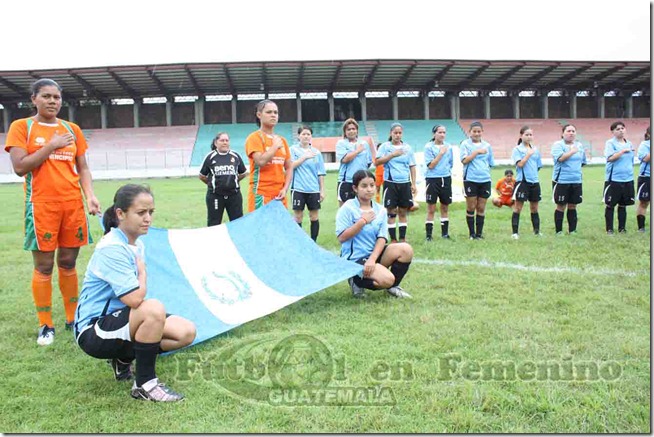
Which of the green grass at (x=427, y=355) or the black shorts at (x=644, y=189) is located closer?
the green grass at (x=427, y=355)

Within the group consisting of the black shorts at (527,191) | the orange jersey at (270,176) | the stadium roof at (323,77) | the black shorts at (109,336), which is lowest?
the black shorts at (109,336)

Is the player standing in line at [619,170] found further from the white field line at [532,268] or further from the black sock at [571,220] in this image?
the white field line at [532,268]

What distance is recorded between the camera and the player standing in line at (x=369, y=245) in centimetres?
489

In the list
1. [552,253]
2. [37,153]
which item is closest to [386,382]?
[37,153]

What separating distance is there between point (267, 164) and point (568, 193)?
4893 millimetres

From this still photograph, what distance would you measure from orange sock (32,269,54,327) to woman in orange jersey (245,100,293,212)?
8.04 feet

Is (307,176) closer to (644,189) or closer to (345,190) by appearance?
(345,190)

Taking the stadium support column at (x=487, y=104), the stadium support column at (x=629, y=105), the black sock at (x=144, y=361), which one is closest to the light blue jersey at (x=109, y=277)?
the black sock at (x=144, y=361)

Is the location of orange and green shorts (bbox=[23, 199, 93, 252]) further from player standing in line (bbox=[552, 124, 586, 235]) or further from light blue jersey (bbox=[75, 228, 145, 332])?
player standing in line (bbox=[552, 124, 586, 235])

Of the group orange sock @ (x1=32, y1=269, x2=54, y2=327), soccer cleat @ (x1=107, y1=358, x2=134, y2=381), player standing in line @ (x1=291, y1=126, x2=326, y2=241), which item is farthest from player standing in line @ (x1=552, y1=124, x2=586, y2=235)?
orange sock @ (x1=32, y1=269, x2=54, y2=327)

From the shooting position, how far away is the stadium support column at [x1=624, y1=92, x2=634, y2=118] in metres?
48.3

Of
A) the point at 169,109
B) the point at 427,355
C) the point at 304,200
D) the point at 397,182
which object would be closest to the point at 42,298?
the point at 427,355

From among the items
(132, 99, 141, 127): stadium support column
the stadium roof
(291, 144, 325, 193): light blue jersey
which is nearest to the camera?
(291, 144, 325, 193): light blue jersey

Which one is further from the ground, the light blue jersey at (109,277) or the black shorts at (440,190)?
the black shorts at (440,190)
